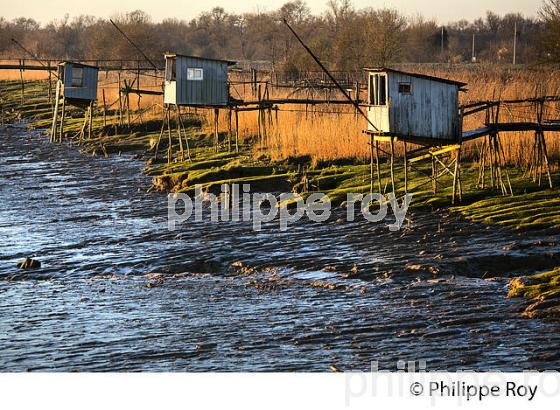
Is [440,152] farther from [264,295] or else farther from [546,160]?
[264,295]

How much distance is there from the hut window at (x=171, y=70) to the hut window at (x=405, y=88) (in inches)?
533

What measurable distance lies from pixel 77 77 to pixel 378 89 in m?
24.9

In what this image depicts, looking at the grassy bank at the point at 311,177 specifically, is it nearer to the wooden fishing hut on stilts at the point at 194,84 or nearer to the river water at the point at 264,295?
the river water at the point at 264,295

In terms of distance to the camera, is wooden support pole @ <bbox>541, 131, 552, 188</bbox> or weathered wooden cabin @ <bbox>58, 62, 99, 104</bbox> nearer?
wooden support pole @ <bbox>541, 131, 552, 188</bbox>

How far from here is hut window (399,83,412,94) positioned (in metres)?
27.0

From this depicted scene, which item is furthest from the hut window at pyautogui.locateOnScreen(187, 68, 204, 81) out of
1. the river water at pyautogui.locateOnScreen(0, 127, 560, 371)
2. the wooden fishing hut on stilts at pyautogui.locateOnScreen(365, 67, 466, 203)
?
the wooden fishing hut on stilts at pyautogui.locateOnScreen(365, 67, 466, 203)

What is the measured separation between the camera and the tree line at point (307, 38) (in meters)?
63.7

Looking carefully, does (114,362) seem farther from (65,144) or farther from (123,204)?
(65,144)

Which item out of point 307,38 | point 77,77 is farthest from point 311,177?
point 307,38

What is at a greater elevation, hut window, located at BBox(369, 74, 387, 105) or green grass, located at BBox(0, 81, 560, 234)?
hut window, located at BBox(369, 74, 387, 105)

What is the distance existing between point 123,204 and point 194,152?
10.00 meters

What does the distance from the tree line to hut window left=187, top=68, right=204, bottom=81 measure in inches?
648

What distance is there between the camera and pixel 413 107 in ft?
89.1

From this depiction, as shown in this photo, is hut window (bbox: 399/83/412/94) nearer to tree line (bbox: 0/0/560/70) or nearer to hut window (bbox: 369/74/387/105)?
A: hut window (bbox: 369/74/387/105)
